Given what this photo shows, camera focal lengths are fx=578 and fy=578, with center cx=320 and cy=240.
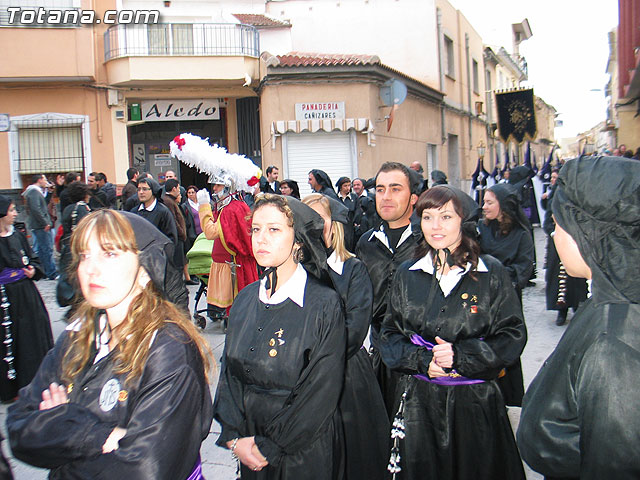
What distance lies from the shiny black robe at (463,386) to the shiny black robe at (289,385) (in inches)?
20.5

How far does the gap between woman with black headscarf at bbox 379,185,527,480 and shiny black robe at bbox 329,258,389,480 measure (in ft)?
0.29

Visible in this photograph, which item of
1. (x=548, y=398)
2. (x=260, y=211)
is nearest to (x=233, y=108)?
(x=260, y=211)

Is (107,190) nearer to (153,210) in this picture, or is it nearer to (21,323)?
(153,210)

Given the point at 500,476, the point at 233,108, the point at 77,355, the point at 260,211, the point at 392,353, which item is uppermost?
the point at 233,108

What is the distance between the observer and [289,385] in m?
2.60

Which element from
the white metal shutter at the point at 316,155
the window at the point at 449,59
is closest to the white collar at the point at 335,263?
the white metal shutter at the point at 316,155

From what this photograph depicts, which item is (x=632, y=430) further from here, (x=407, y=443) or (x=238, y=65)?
(x=238, y=65)

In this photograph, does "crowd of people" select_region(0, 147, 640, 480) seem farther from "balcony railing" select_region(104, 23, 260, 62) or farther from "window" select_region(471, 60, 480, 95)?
"window" select_region(471, 60, 480, 95)

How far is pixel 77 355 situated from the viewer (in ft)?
7.26

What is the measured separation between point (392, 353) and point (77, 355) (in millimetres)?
1636

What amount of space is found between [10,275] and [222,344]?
101 inches

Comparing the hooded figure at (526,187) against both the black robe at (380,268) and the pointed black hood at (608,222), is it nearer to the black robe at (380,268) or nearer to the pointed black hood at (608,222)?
the black robe at (380,268)

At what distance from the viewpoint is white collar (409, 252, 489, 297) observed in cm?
319

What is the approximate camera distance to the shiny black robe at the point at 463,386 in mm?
2988
